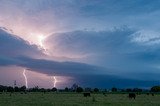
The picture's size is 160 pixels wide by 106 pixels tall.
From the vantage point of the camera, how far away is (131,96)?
72.4 metres

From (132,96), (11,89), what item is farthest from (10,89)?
(132,96)

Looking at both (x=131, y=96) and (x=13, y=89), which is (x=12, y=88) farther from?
(x=131, y=96)

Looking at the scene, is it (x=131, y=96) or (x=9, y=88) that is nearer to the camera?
(x=131, y=96)

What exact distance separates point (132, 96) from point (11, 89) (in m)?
134

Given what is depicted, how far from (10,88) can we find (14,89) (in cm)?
238

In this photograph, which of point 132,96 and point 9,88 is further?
point 9,88

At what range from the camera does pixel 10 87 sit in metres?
199

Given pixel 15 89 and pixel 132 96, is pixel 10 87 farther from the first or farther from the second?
pixel 132 96

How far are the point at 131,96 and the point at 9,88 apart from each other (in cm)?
13572

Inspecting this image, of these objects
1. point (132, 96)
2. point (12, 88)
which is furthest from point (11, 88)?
point (132, 96)

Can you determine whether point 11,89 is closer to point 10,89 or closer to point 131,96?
point 10,89

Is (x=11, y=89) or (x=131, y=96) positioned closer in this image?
(x=131, y=96)

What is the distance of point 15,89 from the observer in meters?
200

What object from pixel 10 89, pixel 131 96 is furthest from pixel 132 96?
pixel 10 89
